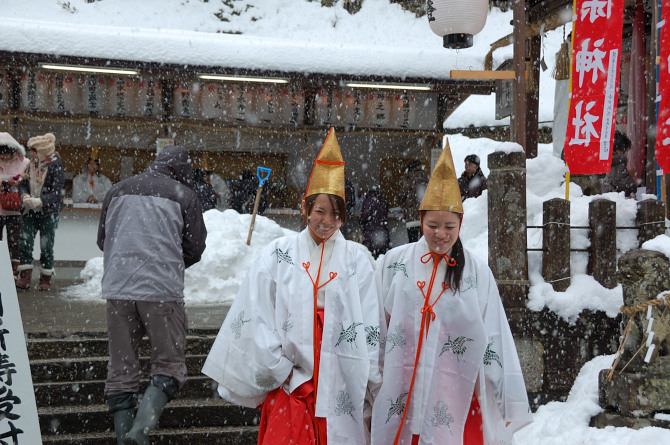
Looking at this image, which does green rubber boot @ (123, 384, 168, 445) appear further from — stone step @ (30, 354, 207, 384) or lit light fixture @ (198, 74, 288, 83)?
lit light fixture @ (198, 74, 288, 83)

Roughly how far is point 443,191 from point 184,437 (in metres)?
3.14

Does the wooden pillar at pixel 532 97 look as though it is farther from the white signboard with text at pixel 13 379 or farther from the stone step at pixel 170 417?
the white signboard with text at pixel 13 379

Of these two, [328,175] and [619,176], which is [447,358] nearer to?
[328,175]

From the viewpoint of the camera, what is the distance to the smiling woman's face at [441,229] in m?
3.65

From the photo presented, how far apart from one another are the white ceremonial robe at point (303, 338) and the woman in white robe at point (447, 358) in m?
0.13

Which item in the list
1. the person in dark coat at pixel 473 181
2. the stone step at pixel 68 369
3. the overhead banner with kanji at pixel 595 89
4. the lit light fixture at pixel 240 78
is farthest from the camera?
the lit light fixture at pixel 240 78

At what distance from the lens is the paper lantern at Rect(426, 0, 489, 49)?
26.5ft

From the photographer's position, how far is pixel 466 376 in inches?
143

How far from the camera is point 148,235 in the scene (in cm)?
483

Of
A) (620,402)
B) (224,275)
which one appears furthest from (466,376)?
(224,275)

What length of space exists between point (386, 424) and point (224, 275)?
6371 mm

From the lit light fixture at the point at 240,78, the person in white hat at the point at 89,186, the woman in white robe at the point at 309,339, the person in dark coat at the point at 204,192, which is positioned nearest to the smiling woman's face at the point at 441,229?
the woman in white robe at the point at 309,339

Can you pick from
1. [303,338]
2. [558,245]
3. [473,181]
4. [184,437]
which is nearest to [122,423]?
[184,437]

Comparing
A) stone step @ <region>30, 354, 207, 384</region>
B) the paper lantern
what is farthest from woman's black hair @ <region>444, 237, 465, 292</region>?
the paper lantern
